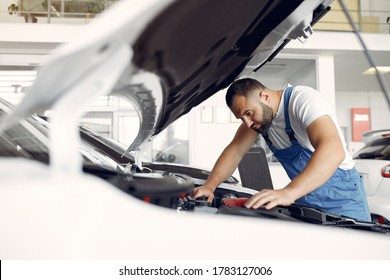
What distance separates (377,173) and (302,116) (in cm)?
156

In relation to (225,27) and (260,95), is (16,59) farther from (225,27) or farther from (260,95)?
(225,27)

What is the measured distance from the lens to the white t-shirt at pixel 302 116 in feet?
5.06

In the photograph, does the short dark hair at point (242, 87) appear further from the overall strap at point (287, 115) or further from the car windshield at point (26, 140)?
the car windshield at point (26, 140)

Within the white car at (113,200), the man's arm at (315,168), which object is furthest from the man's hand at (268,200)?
the white car at (113,200)

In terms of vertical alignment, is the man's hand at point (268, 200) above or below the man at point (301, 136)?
below

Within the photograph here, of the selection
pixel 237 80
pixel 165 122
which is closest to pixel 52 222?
pixel 165 122

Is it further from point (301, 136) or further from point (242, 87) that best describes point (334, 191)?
point (242, 87)

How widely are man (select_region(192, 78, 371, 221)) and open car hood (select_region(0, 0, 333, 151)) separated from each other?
0.17 m

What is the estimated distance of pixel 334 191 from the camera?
1.64 m

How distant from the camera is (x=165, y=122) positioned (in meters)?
1.43

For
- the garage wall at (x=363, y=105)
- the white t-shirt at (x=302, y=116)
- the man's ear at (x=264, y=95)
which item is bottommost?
the white t-shirt at (x=302, y=116)

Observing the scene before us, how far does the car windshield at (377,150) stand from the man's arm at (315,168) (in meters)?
1.69

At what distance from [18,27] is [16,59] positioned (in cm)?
54

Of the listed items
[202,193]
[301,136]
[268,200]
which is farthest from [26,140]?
[301,136]
